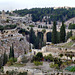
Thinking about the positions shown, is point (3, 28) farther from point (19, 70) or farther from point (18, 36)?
point (19, 70)

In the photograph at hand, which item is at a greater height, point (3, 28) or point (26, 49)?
point (3, 28)

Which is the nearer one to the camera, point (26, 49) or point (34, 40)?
point (26, 49)

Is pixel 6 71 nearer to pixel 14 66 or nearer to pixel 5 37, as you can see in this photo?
pixel 14 66

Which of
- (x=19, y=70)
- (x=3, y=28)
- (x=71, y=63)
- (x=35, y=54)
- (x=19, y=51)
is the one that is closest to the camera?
(x=19, y=70)

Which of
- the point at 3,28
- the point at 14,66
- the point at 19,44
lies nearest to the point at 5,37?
the point at 19,44

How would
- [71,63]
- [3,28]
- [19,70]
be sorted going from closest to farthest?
[19,70] < [71,63] < [3,28]

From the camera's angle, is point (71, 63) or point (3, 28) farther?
point (3, 28)

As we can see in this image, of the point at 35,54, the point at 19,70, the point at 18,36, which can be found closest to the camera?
the point at 19,70

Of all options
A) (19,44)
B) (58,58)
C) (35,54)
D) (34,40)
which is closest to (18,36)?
(19,44)

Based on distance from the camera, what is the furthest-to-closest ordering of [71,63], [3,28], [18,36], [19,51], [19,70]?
[3,28], [18,36], [19,51], [71,63], [19,70]
